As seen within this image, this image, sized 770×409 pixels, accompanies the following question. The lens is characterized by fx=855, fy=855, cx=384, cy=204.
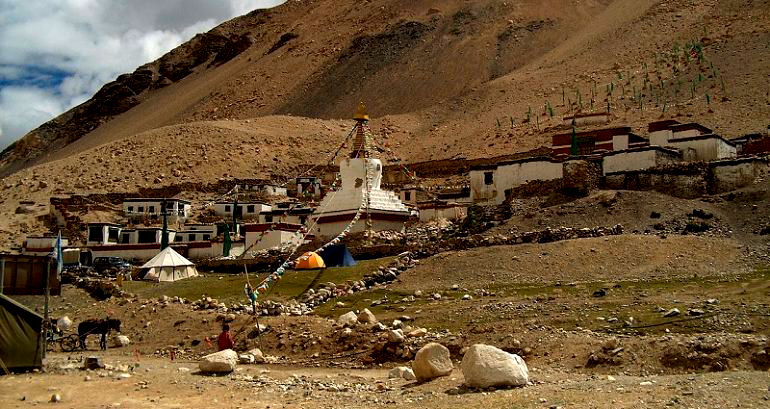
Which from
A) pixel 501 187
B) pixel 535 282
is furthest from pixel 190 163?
pixel 535 282

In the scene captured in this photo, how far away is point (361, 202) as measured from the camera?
3859 cm

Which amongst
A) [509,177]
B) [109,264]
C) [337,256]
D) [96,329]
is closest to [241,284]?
[337,256]

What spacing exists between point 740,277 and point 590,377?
9.14 meters

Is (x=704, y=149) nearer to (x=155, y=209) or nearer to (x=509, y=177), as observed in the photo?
(x=509, y=177)

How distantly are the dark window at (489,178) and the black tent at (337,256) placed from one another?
13261 mm

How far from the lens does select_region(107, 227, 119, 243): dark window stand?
5398 cm

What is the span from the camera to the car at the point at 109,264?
142 feet

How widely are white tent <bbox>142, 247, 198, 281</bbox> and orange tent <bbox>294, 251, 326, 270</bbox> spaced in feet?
23.7

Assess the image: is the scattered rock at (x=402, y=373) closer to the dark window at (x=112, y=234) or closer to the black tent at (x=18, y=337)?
the black tent at (x=18, y=337)

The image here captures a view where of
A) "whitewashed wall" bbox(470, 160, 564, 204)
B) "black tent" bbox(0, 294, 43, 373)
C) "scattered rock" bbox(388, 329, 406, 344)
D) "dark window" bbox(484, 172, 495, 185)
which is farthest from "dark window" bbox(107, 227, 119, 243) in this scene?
"scattered rock" bbox(388, 329, 406, 344)

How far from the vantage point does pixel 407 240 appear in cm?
3384

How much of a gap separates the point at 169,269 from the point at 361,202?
29.2 ft

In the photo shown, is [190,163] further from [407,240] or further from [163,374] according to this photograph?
[163,374]

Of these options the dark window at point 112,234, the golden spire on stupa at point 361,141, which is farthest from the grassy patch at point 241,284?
the dark window at point 112,234
